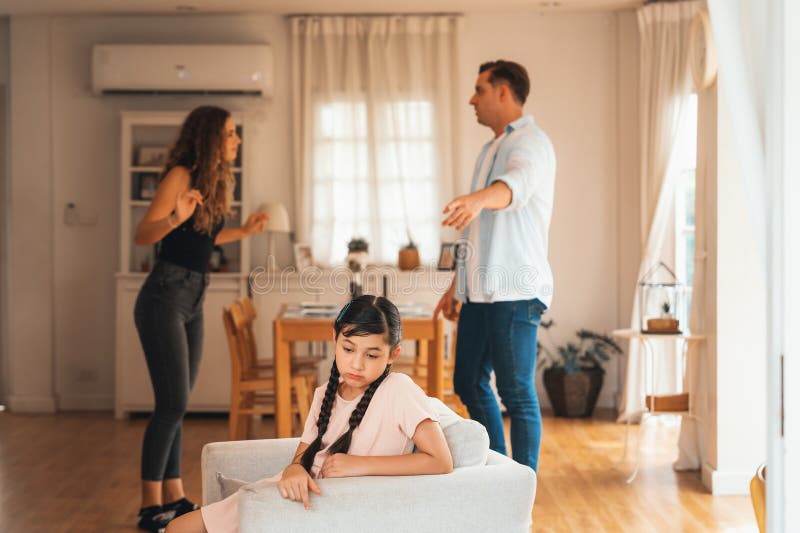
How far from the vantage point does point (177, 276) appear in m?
3.73

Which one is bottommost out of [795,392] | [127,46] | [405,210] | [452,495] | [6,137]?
[452,495]

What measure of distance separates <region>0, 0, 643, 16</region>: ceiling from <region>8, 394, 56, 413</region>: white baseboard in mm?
2649

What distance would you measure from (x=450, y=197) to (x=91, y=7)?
107 inches

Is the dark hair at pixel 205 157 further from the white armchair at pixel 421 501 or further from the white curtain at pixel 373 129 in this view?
the white curtain at pixel 373 129

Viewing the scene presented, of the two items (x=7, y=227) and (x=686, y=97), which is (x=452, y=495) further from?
(x=7, y=227)

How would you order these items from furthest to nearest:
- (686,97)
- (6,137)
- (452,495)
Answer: (6,137), (686,97), (452,495)

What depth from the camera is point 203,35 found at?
679cm

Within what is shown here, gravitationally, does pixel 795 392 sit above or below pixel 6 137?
below

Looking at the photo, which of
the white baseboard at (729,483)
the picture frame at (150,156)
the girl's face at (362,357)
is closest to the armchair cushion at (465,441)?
the girl's face at (362,357)

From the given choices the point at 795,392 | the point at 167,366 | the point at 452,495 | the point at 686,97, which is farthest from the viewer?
the point at 686,97

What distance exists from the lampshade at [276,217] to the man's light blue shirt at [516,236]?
3.14 m

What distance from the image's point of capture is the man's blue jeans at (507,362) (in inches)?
130

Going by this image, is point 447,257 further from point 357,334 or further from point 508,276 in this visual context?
point 357,334

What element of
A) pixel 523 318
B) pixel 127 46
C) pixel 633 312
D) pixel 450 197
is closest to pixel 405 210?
Answer: pixel 450 197
